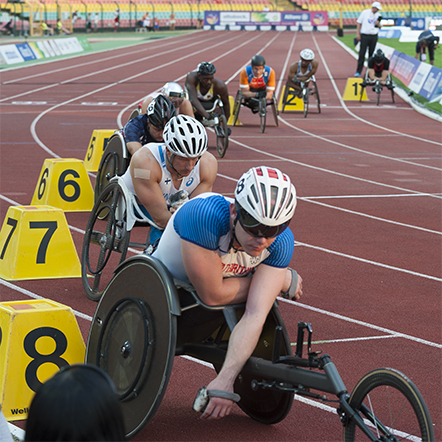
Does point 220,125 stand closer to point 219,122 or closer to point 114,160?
point 219,122

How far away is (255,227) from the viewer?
321 centimetres

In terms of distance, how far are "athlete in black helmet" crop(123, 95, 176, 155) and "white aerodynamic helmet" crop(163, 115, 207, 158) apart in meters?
1.49

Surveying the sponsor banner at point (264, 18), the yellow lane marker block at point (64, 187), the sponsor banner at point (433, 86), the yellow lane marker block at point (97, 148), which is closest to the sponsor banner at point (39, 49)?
the sponsor banner at point (433, 86)

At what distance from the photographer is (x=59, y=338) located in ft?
13.8

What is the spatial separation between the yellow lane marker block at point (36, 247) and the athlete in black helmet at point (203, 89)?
6.39 metres

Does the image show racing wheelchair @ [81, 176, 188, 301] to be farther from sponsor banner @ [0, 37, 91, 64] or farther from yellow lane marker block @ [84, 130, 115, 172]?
sponsor banner @ [0, 37, 91, 64]

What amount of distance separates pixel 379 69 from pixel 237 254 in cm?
2022

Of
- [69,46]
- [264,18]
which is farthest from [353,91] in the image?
[264,18]

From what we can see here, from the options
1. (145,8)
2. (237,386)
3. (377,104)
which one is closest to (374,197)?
(237,386)

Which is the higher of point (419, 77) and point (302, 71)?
point (302, 71)

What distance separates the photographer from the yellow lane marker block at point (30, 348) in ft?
13.1

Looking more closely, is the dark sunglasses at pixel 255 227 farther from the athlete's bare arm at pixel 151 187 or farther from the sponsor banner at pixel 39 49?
the sponsor banner at pixel 39 49

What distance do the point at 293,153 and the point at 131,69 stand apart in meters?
20.8

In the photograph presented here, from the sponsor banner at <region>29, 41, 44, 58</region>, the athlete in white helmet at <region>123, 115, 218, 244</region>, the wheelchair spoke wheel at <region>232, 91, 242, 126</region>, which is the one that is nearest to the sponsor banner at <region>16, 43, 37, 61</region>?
the sponsor banner at <region>29, 41, 44, 58</region>
